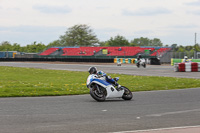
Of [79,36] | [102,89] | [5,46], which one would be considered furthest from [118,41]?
[102,89]

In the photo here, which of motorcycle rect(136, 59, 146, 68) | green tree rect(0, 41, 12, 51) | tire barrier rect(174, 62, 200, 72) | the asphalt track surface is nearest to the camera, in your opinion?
the asphalt track surface

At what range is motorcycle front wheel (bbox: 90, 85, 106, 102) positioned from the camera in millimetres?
12170

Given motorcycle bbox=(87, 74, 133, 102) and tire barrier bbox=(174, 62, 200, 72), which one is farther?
tire barrier bbox=(174, 62, 200, 72)

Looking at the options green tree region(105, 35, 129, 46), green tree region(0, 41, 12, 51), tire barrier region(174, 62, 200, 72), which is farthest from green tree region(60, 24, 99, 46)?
tire barrier region(174, 62, 200, 72)

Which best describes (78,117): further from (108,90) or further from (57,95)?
(57,95)

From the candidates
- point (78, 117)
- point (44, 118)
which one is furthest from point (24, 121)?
point (78, 117)

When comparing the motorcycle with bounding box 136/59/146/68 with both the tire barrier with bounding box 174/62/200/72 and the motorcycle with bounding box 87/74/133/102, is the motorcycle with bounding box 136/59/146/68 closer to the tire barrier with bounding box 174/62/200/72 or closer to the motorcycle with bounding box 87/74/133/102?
the tire barrier with bounding box 174/62/200/72

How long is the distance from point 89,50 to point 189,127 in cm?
7163

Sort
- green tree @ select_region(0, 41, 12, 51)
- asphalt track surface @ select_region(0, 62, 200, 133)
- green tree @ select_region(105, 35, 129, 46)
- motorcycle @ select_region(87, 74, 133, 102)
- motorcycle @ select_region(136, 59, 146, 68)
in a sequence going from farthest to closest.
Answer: green tree @ select_region(0, 41, 12, 51)
green tree @ select_region(105, 35, 129, 46)
motorcycle @ select_region(136, 59, 146, 68)
motorcycle @ select_region(87, 74, 133, 102)
asphalt track surface @ select_region(0, 62, 200, 133)

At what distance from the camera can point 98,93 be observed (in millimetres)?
12352

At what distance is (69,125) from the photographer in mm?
7574

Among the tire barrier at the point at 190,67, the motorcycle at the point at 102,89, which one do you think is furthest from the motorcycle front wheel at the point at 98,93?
the tire barrier at the point at 190,67

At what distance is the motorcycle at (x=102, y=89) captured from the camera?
12.2m

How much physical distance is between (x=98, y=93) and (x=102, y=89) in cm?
19
